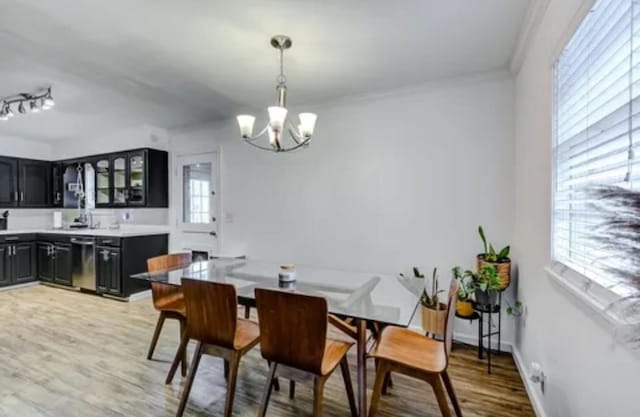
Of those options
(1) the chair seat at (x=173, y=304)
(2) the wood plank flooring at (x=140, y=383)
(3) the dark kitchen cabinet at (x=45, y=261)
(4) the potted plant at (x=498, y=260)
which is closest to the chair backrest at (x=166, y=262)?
(1) the chair seat at (x=173, y=304)

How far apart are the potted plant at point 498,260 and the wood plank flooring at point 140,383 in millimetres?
721

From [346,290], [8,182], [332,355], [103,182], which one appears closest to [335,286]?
[346,290]

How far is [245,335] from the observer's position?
6.86ft

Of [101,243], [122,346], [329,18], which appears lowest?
[122,346]

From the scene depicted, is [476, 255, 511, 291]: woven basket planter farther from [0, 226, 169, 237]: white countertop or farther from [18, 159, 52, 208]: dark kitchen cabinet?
[18, 159, 52, 208]: dark kitchen cabinet

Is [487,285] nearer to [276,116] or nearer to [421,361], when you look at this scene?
[421,361]

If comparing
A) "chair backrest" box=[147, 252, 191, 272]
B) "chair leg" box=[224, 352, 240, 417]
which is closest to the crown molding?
"chair leg" box=[224, 352, 240, 417]

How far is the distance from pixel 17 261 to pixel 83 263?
126cm

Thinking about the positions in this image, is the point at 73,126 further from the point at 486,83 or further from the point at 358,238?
the point at 486,83

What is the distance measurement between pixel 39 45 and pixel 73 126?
3009 millimetres

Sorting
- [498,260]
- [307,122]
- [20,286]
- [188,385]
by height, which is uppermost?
[307,122]

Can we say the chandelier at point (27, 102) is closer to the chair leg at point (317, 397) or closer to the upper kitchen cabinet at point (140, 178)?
the upper kitchen cabinet at point (140, 178)

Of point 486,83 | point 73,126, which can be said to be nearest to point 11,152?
point 73,126

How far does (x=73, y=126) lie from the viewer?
495 cm
